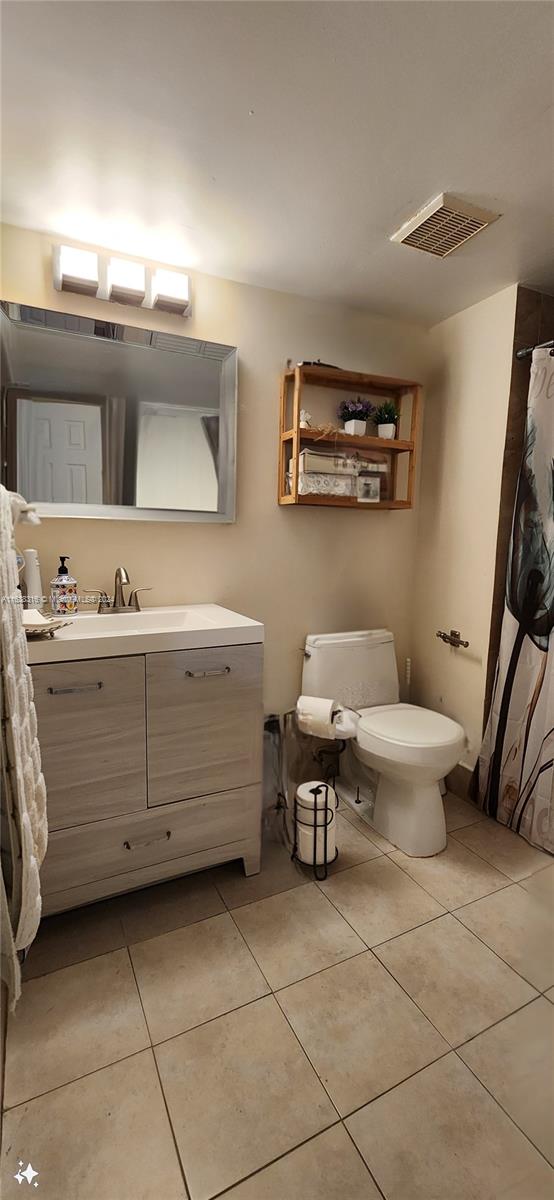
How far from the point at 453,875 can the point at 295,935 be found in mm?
630

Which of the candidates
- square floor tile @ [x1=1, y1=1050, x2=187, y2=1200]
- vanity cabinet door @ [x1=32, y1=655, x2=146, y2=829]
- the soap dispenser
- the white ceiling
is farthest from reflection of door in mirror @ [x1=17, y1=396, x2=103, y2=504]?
square floor tile @ [x1=1, y1=1050, x2=187, y2=1200]

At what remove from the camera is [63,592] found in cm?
171

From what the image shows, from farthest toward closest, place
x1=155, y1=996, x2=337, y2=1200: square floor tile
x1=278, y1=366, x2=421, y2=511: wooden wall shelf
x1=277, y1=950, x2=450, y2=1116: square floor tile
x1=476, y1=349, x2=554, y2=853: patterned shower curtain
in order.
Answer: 1. x1=278, y1=366, x2=421, y2=511: wooden wall shelf
2. x1=476, y1=349, x2=554, y2=853: patterned shower curtain
3. x1=277, y1=950, x2=450, y2=1116: square floor tile
4. x1=155, y1=996, x2=337, y2=1200: square floor tile

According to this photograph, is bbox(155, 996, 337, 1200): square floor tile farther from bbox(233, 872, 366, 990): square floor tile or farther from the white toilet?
the white toilet

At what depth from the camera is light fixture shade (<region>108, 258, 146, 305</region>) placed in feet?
5.65

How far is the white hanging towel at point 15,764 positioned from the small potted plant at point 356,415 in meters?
1.51

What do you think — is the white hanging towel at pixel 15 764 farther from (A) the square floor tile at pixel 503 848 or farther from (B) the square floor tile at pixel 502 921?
(A) the square floor tile at pixel 503 848

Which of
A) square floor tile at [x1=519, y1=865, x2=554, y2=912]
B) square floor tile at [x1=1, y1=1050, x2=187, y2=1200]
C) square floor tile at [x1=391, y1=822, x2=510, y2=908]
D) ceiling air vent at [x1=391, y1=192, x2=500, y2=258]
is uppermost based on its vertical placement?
ceiling air vent at [x1=391, y1=192, x2=500, y2=258]

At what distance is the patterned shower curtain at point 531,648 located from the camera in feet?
6.15

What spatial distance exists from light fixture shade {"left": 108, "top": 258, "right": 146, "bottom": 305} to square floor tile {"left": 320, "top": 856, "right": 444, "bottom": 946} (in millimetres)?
2084

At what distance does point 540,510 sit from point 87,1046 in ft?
6.81

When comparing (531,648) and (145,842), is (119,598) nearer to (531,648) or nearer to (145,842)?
(145,842)

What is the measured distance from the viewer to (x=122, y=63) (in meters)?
1.08

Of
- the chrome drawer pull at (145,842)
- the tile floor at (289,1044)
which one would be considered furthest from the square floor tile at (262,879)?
the chrome drawer pull at (145,842)
